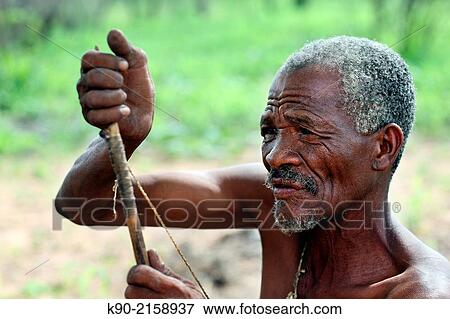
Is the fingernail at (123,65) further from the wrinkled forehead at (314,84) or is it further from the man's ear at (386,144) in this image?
the man's ear at (386,144)

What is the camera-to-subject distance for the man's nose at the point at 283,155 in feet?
8.46

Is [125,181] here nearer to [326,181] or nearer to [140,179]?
[326,181]

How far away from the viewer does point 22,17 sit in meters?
15.7

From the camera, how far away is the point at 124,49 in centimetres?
206

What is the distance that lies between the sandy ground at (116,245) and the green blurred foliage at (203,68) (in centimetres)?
144

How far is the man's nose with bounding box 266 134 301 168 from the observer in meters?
2.58

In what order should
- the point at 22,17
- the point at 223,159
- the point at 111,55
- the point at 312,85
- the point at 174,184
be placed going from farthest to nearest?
1. the point at 22,17
2. the point at 223,159
3. the point at 174,184
4. the point at 312,85
5. the point at 111,55

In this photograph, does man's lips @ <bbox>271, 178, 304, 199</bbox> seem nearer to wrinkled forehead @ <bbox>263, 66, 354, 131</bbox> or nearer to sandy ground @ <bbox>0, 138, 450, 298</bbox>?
wrinkled forehead @ <bbox>263, 66, 354, 131</bbox>

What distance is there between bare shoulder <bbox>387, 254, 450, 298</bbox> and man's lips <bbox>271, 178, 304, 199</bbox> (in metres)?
0.49

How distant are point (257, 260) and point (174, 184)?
289cm

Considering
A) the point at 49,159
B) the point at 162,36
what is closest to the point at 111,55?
the point at 49,159

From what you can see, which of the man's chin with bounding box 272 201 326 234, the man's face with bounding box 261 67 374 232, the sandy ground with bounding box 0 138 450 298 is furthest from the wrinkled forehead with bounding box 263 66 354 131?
the sandy ground with bounding box 0 138 450 298

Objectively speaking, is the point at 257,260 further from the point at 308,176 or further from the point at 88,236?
the point at 308,176

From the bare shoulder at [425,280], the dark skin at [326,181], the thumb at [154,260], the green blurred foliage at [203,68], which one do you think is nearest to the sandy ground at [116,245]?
the green blurred foliage at [203,68]
